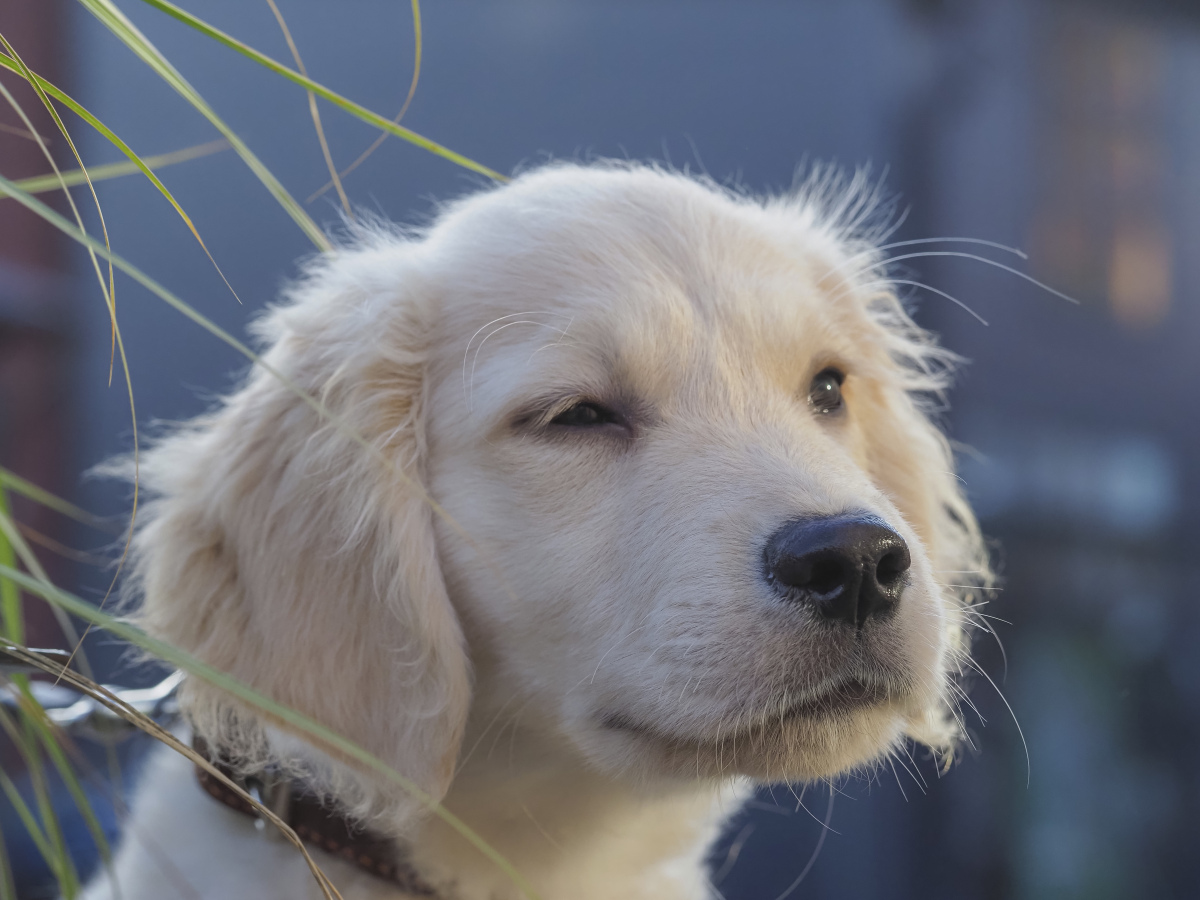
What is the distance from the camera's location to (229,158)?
4.45 meters

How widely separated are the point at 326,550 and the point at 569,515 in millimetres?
386

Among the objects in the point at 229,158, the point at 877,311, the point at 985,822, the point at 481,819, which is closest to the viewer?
the point at 481,819

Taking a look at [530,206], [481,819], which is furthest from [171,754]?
[530,206]

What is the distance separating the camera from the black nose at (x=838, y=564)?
1196 millimetres

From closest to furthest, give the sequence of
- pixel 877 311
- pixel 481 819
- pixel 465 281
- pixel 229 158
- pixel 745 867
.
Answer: pixel 481 819, pixel 465 281, pixel 877 311, pixel 745 867, pixel 229 158

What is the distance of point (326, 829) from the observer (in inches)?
60.2

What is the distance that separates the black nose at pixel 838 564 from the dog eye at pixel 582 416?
401mm

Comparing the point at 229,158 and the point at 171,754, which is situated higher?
Result: the point at 229,158

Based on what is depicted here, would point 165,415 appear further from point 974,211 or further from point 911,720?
point 911,720

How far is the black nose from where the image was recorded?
3.92 feet

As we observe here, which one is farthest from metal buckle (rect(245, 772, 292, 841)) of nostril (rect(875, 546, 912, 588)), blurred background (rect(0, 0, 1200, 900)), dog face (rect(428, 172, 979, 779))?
blurred background (rect(0, 0, 1200, 900))

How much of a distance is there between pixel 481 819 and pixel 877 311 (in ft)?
4.75

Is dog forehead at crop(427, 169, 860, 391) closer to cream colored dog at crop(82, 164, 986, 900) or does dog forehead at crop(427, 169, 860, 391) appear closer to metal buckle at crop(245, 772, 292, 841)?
cream colored dog at crop(82, 164, 986, 900)

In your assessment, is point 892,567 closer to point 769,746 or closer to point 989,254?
point 769,746
